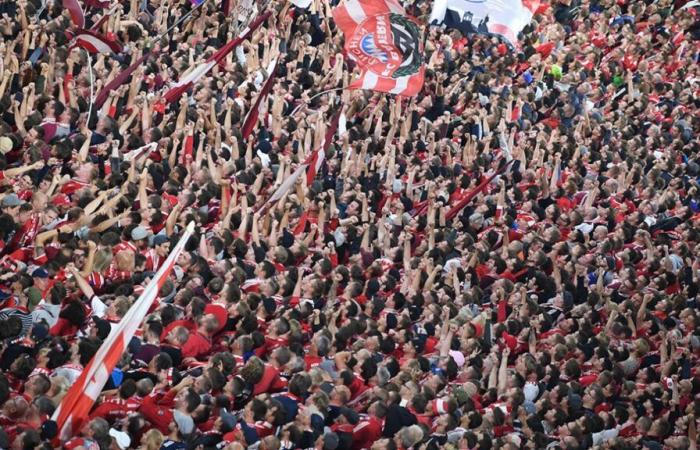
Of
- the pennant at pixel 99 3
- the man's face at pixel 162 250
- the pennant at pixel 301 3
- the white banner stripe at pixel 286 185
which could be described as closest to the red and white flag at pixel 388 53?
the pennant at pixel 301 3

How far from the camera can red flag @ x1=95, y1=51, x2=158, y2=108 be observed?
14086mm

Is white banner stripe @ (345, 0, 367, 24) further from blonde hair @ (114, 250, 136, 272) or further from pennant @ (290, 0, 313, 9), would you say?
blonde hair @ (114, 250, 136, 272)

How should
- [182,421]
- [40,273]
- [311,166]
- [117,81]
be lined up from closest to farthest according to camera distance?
[182,421], [40,273], [117,81], [311,166]

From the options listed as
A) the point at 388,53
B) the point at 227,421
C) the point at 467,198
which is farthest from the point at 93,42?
the point at 227,421

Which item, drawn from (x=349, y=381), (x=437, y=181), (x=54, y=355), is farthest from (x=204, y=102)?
(x=54, y=355)

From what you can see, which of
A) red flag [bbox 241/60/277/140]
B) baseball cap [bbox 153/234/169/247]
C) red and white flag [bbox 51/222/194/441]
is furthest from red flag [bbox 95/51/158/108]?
red and white flag [bbox 51/222/194/441]

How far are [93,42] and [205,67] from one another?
1224 millimetres

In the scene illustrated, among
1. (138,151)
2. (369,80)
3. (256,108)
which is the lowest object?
(138,151)

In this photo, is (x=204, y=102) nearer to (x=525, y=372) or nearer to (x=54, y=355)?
(x=525, y=372)

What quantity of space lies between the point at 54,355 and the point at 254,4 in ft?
29.5

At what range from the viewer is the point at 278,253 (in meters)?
12.5

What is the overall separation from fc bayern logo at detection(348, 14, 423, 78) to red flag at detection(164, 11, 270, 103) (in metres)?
1.20

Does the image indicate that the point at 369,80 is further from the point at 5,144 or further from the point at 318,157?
the point at 5,144

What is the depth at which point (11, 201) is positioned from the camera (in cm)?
1109
